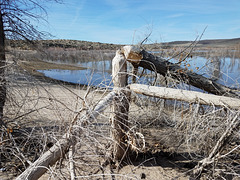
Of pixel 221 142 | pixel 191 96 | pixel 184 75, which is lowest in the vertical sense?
pixel 221 142

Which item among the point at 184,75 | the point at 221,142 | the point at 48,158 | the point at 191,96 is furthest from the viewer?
the point at 184,75

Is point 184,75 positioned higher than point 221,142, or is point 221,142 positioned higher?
point 184,75

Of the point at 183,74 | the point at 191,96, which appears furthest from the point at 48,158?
the point at 183,74

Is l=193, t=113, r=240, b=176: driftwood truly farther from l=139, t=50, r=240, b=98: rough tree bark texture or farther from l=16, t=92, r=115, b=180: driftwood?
l=139, t=50, r=240, b=98: rough tree bark texture

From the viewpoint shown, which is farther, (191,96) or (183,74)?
(183,74)

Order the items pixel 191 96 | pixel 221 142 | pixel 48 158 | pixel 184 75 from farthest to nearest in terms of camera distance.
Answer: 1. pixel 184 75
2. pixel 191 96
3. pixel 221 142
4. pixel 48 158

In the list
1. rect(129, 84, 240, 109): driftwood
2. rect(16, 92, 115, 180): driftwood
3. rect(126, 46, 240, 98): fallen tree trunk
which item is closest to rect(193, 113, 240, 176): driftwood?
rect(129, 84, 240, 109): driftwood

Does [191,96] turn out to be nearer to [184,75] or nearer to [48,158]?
[184,75]

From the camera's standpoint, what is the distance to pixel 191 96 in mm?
2752

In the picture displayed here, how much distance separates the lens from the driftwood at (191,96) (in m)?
2.65

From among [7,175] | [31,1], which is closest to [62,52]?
[31,1]

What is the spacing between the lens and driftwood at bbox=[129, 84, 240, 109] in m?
2.65

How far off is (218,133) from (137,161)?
1505 mm

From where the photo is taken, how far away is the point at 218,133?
294 centimetres
